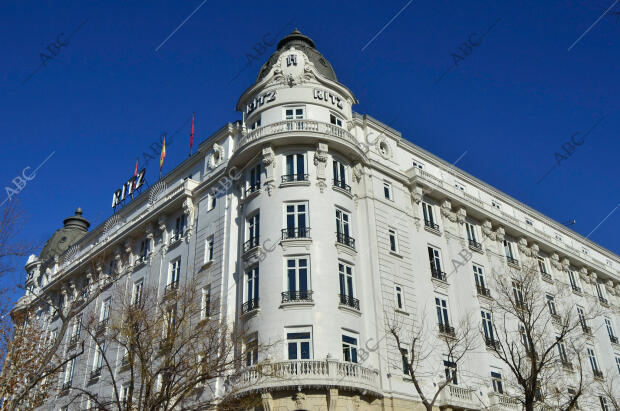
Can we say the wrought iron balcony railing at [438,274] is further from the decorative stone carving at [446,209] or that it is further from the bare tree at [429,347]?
→ the decorative stone carving at [446,209]

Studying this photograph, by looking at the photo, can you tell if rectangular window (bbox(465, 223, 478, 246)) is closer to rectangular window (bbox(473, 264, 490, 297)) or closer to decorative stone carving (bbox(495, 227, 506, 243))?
rectangular window (bbox(473, 264, 490, 297))

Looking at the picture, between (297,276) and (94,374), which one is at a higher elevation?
(297,276)

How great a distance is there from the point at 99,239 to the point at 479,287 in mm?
34542

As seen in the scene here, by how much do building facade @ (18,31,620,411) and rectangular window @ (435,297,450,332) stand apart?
21cm

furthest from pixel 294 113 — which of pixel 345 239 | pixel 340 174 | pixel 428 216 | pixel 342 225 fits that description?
pixel 428 216

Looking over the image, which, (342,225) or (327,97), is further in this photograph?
(327,97)

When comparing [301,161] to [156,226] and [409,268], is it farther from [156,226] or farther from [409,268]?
[156,226]

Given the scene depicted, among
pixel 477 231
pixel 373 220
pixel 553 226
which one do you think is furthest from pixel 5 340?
pixel 553 226

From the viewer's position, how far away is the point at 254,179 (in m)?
38.0

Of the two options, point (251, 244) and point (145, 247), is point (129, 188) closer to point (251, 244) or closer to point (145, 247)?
point (145, 247)

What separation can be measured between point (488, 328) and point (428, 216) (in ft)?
29.3

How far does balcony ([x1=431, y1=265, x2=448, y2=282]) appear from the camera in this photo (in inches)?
1578

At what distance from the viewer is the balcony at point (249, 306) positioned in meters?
33.0

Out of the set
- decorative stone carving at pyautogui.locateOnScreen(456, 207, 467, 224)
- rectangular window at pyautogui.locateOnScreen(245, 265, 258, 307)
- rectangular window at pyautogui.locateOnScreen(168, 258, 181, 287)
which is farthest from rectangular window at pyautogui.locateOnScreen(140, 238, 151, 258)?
decorative stone carving at pyautogui.locateOnScreen(456, 207, 467, 224)
